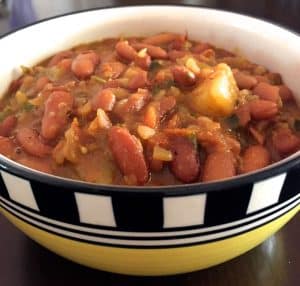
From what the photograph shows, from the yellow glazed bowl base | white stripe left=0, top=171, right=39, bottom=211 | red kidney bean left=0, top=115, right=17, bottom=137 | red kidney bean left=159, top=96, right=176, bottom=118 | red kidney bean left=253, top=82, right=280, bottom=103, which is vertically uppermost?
white stripe left=0, top=171, right=39, bottom=211

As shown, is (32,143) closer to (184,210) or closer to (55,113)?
(55,113)

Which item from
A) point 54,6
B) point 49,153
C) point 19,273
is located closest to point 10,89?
point 49,153

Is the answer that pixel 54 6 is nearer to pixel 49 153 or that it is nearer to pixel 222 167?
pixel 49 153

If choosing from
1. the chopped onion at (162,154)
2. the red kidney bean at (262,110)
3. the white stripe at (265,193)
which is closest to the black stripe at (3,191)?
the chopped onion at (162,154)

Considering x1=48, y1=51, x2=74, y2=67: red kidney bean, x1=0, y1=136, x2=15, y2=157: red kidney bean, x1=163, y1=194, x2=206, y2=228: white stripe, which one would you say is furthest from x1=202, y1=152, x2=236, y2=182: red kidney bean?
x1=48, y1=51, x2=74, y2=67: red kidney bean

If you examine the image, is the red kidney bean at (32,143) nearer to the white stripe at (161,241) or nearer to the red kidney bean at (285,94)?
the white stripe at (161,241)

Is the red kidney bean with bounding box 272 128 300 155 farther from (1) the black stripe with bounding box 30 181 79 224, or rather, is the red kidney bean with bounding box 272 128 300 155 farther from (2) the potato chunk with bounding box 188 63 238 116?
(1) the black stripe with bounding box 30 181 79 224

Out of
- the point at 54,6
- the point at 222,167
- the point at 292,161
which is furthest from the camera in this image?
the point at 54,6
